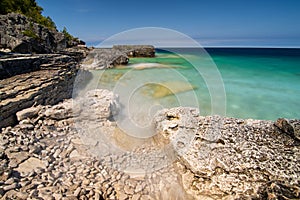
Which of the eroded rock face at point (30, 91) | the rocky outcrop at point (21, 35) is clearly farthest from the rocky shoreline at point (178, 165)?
the rocky outcrop at point (21, 35)

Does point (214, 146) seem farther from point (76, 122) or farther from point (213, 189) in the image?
point (76, 122)

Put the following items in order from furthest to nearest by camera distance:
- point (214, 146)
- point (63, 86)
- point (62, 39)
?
point (62, 39) → point (63, 86) → point (214, 146)

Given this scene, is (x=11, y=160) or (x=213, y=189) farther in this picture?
(x=11, y=160)

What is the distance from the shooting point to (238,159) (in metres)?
3.08

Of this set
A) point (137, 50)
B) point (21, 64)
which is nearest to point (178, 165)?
point (21, 64)

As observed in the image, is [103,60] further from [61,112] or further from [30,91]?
[61,112]

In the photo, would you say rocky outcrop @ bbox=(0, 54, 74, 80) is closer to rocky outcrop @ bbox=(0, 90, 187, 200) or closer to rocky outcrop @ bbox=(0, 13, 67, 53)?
rocky outcrop @ bbox=(0, 90, 187, 200)

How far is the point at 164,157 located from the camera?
4.21 meters

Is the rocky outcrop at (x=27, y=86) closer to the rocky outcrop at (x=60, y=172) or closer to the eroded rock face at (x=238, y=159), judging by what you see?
the rocky outcrop at (x=60, y=172)

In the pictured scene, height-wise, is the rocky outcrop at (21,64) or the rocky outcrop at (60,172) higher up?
the rocky outcrop at (21,64)

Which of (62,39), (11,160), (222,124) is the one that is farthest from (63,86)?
(62,39)

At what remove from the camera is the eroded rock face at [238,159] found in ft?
8.74

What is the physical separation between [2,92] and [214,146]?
5.18 meters

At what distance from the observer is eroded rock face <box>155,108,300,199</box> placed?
2.67 m
